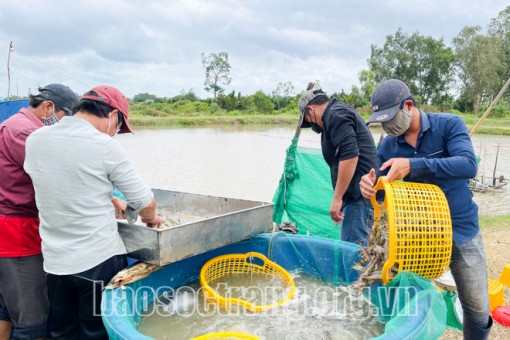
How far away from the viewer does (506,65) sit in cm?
3694

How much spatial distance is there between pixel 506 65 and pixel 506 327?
1646 inches

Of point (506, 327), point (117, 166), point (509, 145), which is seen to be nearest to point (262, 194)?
point (506, 327)

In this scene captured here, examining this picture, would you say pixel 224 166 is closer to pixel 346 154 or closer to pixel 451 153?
pixel 346 154

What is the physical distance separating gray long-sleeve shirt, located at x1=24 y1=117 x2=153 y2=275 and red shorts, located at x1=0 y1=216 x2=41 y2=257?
0.98 feet

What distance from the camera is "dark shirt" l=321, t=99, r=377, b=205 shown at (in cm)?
290

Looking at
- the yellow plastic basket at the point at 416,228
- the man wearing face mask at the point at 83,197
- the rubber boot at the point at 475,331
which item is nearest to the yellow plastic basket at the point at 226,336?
the man wearing face mask at the point at 83,197

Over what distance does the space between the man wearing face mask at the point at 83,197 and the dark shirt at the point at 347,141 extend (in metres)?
1.46

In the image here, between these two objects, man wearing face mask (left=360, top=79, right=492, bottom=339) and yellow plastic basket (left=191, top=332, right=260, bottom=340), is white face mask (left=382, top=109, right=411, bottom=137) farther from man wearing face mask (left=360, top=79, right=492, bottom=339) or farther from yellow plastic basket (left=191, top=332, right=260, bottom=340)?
yellow plastic basket (left=191, top=332, right=260, bottom=340)

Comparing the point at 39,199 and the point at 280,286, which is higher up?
the point at 39,199

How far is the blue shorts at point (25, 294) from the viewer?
231 cm

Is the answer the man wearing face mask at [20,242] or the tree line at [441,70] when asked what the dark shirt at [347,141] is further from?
the tree line at [441,70]

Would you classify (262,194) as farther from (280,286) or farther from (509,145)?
(509,145)

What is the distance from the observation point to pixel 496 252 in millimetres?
4320

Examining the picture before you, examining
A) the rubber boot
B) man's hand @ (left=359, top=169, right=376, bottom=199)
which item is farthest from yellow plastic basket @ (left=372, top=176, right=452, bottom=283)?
the rubber boot
